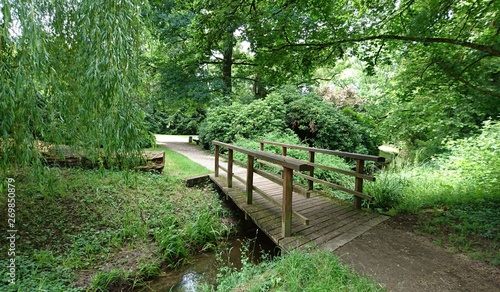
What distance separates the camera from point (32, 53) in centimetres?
184

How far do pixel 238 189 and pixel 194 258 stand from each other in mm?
1526

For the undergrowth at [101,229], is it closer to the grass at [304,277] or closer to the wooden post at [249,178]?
the wooden post at [249,178]

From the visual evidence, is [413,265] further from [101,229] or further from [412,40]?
[101,229]

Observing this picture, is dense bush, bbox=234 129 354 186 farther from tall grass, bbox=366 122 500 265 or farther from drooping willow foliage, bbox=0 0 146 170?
drooping willow foliage, bbox=0 0 146 170

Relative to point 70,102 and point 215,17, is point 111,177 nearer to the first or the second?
point 70,102

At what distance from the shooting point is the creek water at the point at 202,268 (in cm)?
294

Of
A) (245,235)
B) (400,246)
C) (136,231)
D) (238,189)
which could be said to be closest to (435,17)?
(400,246)

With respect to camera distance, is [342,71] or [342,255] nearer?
[342,255]

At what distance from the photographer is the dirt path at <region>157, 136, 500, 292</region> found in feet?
6.80

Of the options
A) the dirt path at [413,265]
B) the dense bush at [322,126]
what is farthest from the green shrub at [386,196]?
the dense bush at [322,126]

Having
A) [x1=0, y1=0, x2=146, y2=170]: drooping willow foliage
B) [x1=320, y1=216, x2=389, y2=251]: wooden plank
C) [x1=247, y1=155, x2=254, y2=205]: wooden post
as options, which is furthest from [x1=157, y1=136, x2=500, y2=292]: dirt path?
[x1=0, y1=0, x2=146, y2=170]: drooping willow foliage

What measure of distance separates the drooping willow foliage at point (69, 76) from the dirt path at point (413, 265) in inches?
105

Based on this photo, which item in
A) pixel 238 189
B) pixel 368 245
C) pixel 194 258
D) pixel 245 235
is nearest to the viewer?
pixel 368 245

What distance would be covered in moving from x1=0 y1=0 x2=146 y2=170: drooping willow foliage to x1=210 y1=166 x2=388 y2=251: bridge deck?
1.93 m
